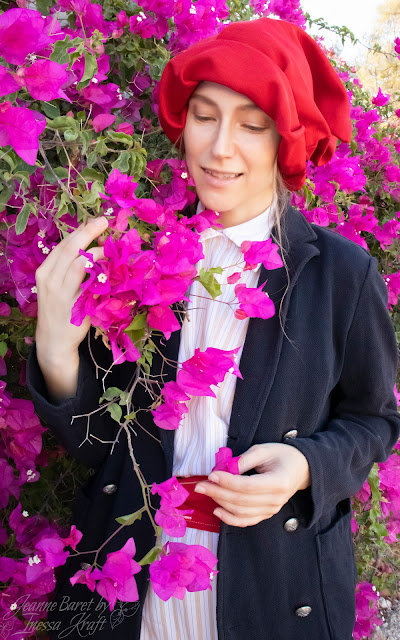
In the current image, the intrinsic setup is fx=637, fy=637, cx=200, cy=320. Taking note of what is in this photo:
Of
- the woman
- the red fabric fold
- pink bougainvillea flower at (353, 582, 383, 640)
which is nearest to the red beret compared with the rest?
the woman

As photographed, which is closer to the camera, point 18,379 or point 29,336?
point 29,336

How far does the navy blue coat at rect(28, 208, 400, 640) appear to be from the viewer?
118 centimetres

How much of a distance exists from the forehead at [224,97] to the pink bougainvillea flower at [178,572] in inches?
28.9

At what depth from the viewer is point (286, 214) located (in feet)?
4.36

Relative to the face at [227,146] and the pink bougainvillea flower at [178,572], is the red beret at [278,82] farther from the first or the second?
the pink bougainvillea flower at [178,572]

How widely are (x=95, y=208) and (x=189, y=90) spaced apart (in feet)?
1.15

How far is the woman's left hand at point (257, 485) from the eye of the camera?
1049mm

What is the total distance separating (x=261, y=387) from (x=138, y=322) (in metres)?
0.38

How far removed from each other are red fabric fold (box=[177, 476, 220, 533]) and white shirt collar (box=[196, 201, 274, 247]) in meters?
0.47

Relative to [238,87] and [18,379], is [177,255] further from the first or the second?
[18,379]

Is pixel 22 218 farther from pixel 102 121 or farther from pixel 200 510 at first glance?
pixel 200 510

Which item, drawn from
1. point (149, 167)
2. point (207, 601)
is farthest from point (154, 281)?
point (207, 601)

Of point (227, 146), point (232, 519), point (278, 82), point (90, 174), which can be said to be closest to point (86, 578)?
point (232, 519)

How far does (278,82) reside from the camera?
1.06 m
